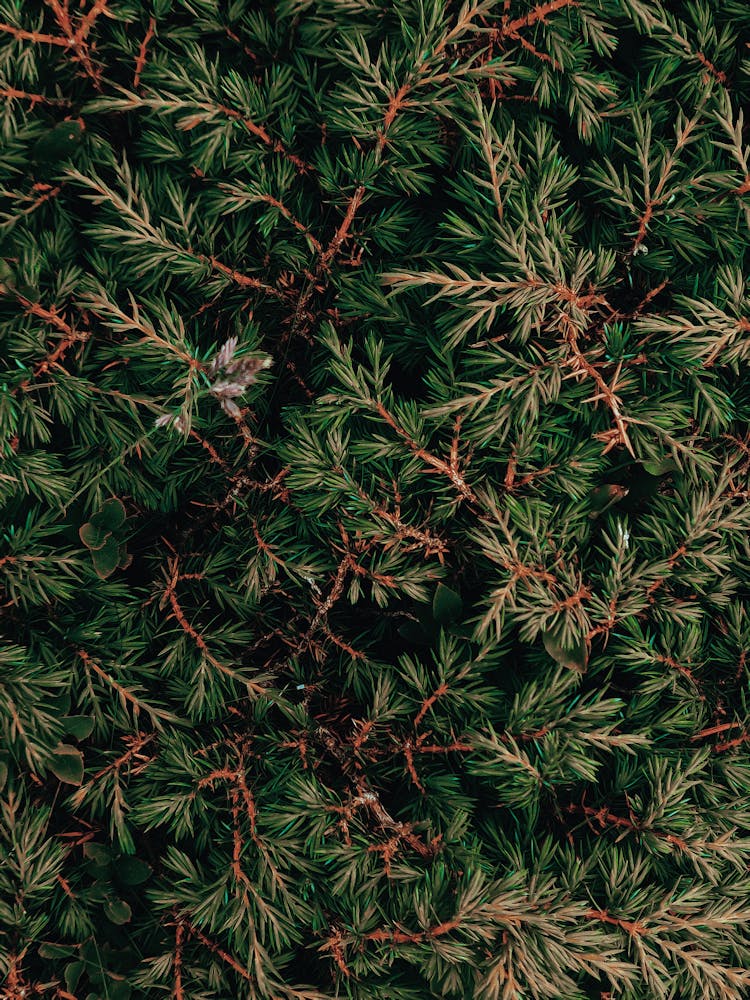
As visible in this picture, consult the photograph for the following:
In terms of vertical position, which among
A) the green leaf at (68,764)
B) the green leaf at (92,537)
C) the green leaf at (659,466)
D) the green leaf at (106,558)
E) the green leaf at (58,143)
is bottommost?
the green leaf at (68,764)

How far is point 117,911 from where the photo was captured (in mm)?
1214

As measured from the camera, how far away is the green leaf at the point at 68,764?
1182mm

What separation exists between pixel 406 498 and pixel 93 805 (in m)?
0.73

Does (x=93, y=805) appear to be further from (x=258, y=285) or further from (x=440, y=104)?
(x=440, y=104)

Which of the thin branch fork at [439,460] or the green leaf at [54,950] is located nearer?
the thin branch fork at [439,460]

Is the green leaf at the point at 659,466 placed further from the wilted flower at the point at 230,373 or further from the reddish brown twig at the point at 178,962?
the reddish brown twig at the point at 178,962

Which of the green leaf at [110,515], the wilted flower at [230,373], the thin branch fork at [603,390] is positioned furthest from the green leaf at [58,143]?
the thin branch fork at [603,390]

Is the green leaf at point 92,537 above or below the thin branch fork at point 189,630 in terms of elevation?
above

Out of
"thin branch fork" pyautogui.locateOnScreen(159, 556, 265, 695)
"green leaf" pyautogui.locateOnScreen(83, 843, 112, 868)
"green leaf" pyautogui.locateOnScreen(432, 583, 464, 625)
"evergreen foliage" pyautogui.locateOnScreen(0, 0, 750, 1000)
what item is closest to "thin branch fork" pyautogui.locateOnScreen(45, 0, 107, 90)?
"evergreen foliage" pyautogui.locateOnScreen(0, 0, 750, 1000)

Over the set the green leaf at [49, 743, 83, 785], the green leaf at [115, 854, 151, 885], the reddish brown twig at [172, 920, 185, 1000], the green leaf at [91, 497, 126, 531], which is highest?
the green leaf at [91, 497, 126, 531]

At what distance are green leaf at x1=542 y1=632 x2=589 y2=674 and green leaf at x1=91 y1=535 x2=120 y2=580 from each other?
0.69m

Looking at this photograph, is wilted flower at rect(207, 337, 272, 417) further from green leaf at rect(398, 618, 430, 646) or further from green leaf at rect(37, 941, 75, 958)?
green leaf at rect(37, 941, 75, 958)

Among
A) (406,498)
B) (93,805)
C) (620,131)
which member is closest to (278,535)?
(406,498)

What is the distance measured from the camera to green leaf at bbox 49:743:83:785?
118cm
